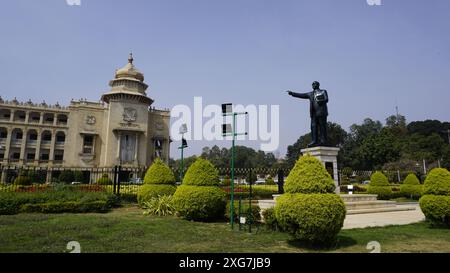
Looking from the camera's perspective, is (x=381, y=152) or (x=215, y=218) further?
(x=381, y=152)

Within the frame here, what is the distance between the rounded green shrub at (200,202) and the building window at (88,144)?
4513 centimetres

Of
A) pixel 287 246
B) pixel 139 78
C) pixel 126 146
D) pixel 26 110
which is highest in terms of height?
pixel 139 78

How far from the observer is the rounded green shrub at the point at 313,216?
605cm

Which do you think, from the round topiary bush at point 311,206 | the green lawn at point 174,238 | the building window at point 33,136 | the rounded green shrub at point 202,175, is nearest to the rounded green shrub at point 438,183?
the green lawn at point 174,238

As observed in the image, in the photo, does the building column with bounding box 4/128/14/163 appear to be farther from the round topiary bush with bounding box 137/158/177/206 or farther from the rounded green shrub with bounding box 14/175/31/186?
the round topiary bush with bounding box 137/158/177/206

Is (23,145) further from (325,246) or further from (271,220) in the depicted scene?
(325,246)

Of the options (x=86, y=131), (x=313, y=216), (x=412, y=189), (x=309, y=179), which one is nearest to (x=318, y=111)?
(x=309, y=179)

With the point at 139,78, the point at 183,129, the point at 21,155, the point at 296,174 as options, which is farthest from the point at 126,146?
the point at 296,174

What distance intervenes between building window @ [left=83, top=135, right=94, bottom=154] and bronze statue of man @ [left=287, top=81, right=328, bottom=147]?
4445cm

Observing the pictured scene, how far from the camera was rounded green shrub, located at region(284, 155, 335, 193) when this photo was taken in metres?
6.46

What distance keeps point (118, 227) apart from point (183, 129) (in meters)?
5.68

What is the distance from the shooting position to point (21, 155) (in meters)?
50.1
